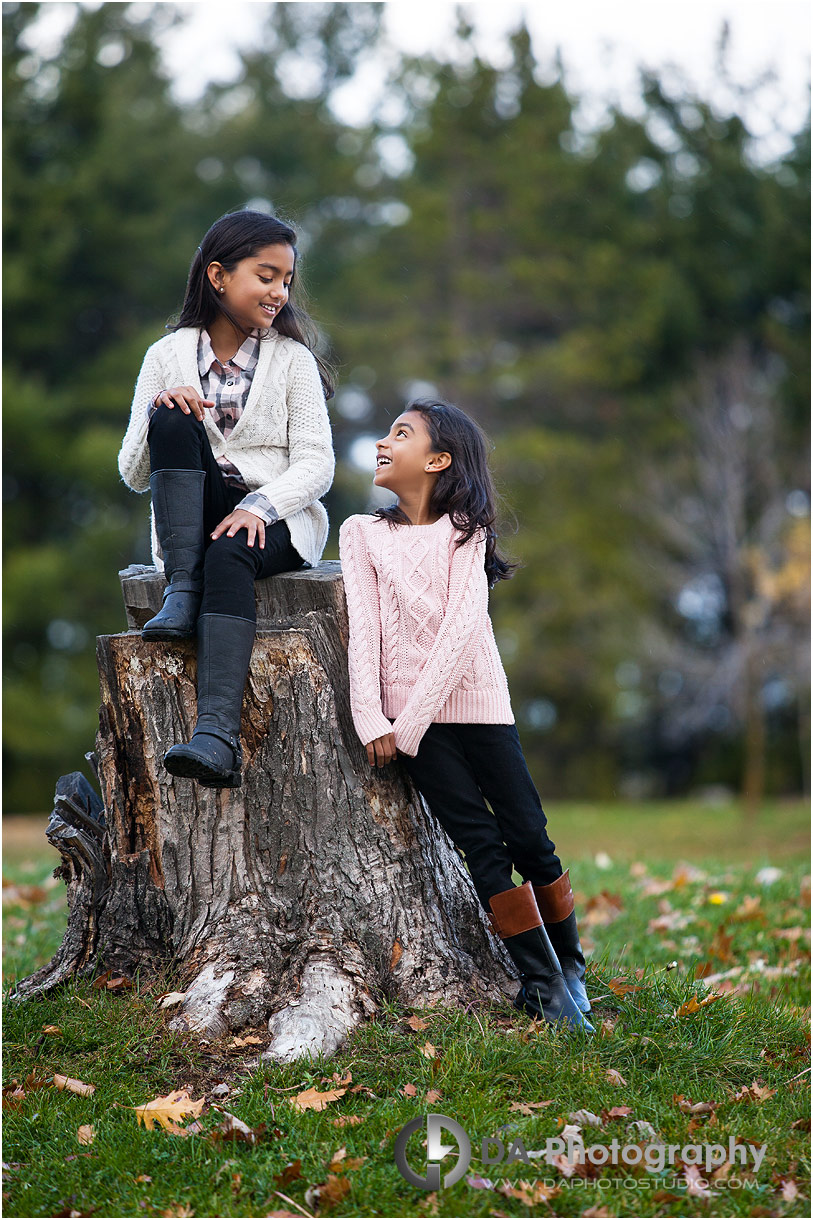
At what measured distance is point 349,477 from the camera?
46.7 ft

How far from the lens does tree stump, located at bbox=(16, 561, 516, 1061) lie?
10.1 ft

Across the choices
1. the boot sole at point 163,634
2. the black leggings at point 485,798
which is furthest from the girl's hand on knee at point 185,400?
the black leggings at point 485,798

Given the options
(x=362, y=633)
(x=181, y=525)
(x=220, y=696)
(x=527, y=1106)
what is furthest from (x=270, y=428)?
(x=527, y=1106)

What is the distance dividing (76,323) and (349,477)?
4658mm

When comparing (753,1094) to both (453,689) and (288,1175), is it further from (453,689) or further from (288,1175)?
(453,689)

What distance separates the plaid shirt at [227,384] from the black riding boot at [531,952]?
1515mm

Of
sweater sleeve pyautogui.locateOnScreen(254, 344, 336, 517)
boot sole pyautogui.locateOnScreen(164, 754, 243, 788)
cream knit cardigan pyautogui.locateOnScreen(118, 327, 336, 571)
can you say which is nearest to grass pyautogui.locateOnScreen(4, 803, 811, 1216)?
boot sole pyautogui.locateOnScreen(164, 754, 243, 788)

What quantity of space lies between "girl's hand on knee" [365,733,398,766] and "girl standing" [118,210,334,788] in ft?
1.24

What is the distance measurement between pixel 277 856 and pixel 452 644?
79 centimetres

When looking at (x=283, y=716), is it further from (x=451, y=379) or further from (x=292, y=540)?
(x=451, y=379)

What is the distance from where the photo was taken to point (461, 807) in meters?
3.14

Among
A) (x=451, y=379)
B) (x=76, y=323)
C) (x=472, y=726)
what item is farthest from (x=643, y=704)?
(x=472, y=726)

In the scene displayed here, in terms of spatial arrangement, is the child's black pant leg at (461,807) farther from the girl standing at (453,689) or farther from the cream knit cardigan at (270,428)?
the cream knit cardigan at (270,428)

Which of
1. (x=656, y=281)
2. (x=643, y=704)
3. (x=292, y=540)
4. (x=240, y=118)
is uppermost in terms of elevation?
(x=240, y=118)
